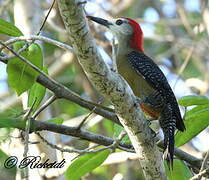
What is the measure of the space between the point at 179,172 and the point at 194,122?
406 mm

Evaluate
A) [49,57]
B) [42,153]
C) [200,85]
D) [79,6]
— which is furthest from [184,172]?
[49,57]

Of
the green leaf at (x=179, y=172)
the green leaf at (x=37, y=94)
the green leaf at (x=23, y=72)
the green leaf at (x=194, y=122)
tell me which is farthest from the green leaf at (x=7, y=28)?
the green leaf at (x=179, y=172)

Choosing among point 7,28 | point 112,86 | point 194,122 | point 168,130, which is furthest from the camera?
point 168,130

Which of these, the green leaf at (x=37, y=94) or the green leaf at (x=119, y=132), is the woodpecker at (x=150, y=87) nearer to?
the green leaf at (x=119, y=132)

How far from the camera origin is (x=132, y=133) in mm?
3162

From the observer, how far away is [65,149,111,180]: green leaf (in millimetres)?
3648

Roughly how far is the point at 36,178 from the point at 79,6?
1.94 metres

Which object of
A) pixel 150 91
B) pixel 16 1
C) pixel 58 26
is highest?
pixel 16 1

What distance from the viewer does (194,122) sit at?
12.3ft

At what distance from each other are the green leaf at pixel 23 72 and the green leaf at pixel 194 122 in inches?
48.5

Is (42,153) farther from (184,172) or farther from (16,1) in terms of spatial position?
(16,1)

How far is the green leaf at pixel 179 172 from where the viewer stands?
3.81 meters

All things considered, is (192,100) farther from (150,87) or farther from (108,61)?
(108,61)
